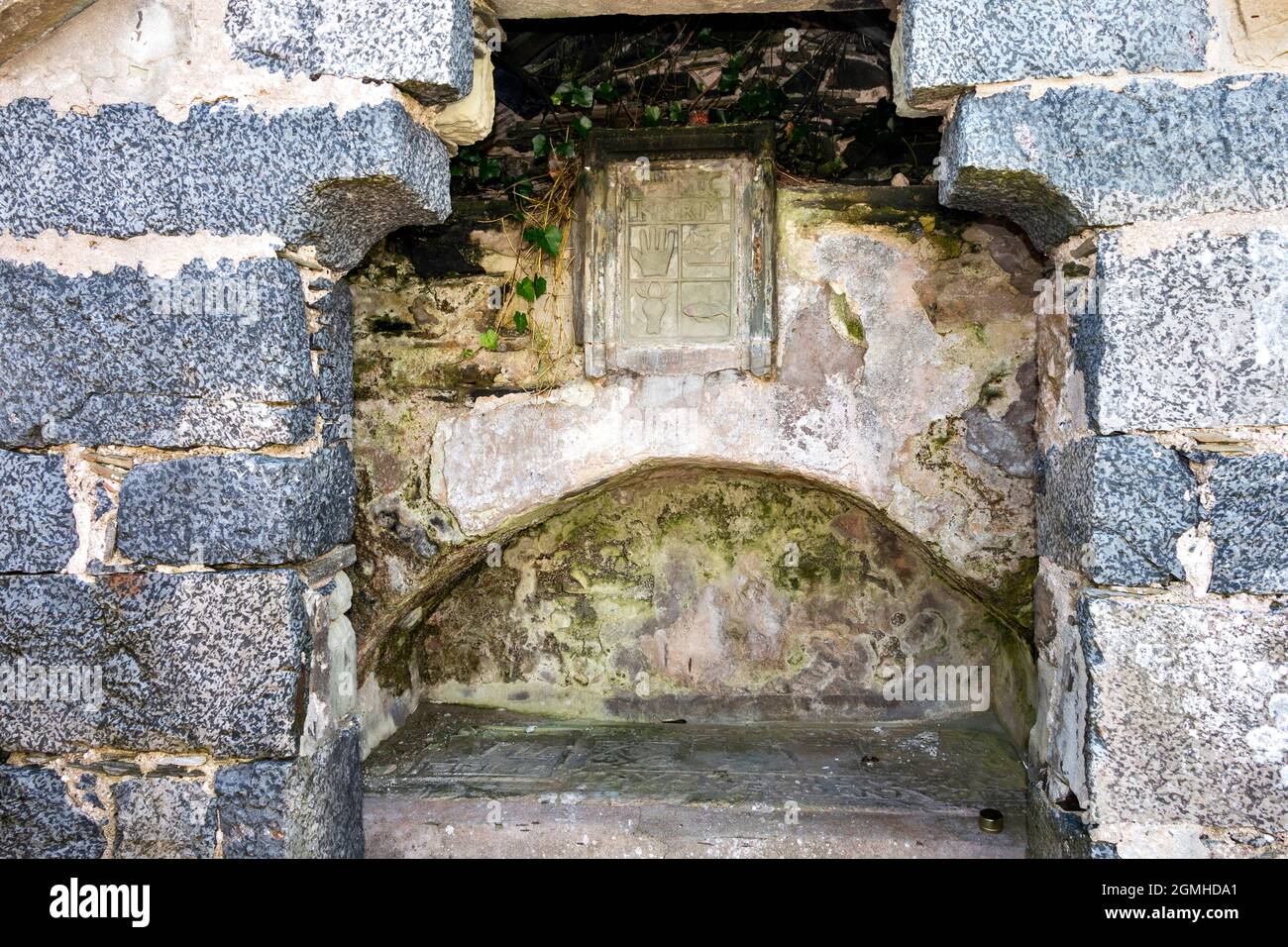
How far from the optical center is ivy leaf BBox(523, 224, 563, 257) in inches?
106

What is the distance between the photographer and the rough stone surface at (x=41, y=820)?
194 centimetres

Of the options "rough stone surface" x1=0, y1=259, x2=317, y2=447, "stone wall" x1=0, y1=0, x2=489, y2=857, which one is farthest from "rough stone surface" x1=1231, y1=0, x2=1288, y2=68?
"rough stone surface" x1=0, y1=259, x2=317, y2=447

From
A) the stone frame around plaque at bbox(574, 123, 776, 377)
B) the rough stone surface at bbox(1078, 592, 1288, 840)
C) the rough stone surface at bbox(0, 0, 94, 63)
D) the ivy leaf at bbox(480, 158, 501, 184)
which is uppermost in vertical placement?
the rough stone surface at bbox(0, 0, 94, 63)

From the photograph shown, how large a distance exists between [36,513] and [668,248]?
1749 mm

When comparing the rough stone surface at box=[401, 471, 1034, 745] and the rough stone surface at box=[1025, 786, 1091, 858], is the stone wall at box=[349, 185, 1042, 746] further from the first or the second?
the rough stone surface at box=[1025, 786, 1091, 858]

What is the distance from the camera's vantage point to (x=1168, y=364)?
176cm

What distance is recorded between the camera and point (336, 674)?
7.06 ft

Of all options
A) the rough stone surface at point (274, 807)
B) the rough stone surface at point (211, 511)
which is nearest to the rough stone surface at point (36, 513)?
the rough stone surface at point (211, 511)

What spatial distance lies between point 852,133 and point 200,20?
5.79 feet

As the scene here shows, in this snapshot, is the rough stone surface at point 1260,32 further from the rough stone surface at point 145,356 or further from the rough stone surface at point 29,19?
the rough stone surface at point 29,19

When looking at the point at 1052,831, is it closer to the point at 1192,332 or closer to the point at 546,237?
the point at 1192,332

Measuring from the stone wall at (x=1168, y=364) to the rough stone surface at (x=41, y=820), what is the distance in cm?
209

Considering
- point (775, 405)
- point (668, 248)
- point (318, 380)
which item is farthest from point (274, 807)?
point (668, 248)
